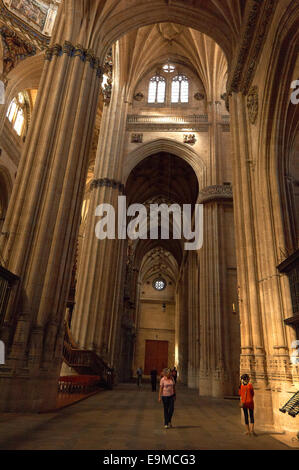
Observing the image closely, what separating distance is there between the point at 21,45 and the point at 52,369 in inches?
654

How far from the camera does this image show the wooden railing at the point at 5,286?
6840 millimetres

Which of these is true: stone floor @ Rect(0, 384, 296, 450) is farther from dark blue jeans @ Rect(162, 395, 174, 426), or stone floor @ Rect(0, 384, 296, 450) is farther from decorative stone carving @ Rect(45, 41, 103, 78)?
decorative stone carving @ Rect(45, 41, 103, 78)

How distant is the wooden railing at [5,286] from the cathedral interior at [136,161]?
1.3 inches

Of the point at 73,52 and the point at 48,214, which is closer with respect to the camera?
the point at 48,214

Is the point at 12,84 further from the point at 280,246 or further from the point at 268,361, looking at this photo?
the point at 268,361

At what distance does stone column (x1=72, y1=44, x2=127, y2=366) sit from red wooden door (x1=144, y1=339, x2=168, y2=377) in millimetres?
22698

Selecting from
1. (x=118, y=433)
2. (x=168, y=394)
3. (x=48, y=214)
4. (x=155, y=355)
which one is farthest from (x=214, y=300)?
(x=155, y=355)

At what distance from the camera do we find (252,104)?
392 inches

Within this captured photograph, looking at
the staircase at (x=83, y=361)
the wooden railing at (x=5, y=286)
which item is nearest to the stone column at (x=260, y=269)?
the wooden railing at (x=5, y=286)

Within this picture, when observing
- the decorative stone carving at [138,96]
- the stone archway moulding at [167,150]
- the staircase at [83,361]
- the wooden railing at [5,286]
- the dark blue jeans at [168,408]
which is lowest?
the dark blue jeans at [168,408]

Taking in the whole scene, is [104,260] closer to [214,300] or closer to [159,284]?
[214,300]

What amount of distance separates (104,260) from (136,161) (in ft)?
24.9

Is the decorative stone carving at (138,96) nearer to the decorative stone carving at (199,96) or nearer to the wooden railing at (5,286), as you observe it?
the decorative stone carving at (199,96)
